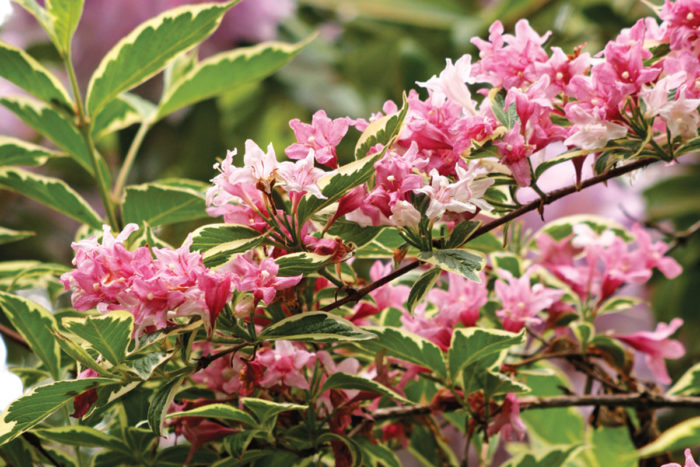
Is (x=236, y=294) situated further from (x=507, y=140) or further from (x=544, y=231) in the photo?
(x=544, y=231)

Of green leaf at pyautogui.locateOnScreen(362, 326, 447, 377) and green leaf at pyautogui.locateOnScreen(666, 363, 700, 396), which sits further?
green leaf at pyautogui.locateOnScreen(666, 363, 700, 396)

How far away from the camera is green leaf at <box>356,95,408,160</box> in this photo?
0.35 metres

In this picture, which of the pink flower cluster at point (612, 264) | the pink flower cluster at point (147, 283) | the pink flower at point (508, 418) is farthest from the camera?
the pink flower cluster at point (612, 264)

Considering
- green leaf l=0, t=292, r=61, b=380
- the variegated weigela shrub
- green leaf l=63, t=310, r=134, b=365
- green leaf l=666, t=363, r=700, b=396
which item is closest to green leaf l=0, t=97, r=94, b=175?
the variegated weigela shrub

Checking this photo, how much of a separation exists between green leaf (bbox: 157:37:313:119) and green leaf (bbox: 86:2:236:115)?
0.23 feet

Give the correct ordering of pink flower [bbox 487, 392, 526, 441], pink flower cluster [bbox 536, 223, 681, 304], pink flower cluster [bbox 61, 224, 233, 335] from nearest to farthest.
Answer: pink flower cluster [bbox 61, 224, 233, 335] < pink flower [bbox 487, 392, 526, 441] < pink flower cluster [bbox 536, 223, 681, 304]

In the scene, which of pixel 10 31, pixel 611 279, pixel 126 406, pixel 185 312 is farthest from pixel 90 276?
pixel 10 31

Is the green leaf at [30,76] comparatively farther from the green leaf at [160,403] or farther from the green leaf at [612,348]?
the green leaf at [612,348]

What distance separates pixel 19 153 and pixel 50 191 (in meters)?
0.04

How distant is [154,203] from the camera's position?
512mm

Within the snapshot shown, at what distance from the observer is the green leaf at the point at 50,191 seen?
509 mm

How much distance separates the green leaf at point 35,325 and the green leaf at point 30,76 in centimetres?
14

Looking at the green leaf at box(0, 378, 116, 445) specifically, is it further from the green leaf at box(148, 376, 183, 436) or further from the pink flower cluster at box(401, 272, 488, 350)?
the pink flower cluster at box(401, 272, 488, 350)

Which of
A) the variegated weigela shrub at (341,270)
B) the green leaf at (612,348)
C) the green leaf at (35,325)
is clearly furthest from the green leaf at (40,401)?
the green leaf at (612,348)
